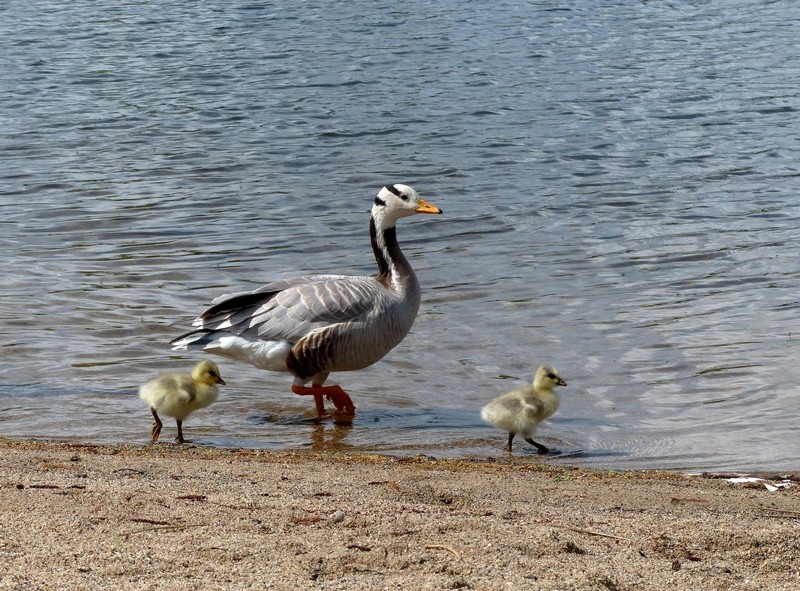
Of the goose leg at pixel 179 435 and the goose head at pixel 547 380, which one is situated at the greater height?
the goose head at pixel 547 380

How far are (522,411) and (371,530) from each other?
3.11 metres

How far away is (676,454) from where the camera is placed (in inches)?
297

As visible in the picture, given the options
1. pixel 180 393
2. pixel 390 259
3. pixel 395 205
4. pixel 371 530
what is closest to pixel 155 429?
pixel 180 393

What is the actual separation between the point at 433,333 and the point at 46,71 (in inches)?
667

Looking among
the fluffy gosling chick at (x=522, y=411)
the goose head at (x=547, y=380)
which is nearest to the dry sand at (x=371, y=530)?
the fluffy gosling chick at (x=522, y=411)

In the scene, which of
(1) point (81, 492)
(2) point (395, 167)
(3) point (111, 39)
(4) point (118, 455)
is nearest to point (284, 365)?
(4) point (118, 455)

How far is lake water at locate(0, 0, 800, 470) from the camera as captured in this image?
28.5 ft

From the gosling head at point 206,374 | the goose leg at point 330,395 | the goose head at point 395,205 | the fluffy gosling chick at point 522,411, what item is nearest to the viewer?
the fluffy gosling chick at point 522,411

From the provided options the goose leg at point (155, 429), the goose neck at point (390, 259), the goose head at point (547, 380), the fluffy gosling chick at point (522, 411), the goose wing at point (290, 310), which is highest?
the goose neck at point (390, 259)

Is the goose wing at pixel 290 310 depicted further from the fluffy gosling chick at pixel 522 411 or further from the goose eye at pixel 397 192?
the fluffy gosling chick at pixel 522 411

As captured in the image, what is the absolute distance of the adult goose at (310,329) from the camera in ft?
28.5

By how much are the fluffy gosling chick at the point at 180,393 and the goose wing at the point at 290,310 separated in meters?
0.75

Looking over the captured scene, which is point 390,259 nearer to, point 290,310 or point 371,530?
point 290,310

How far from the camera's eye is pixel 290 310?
8812 millimetres
